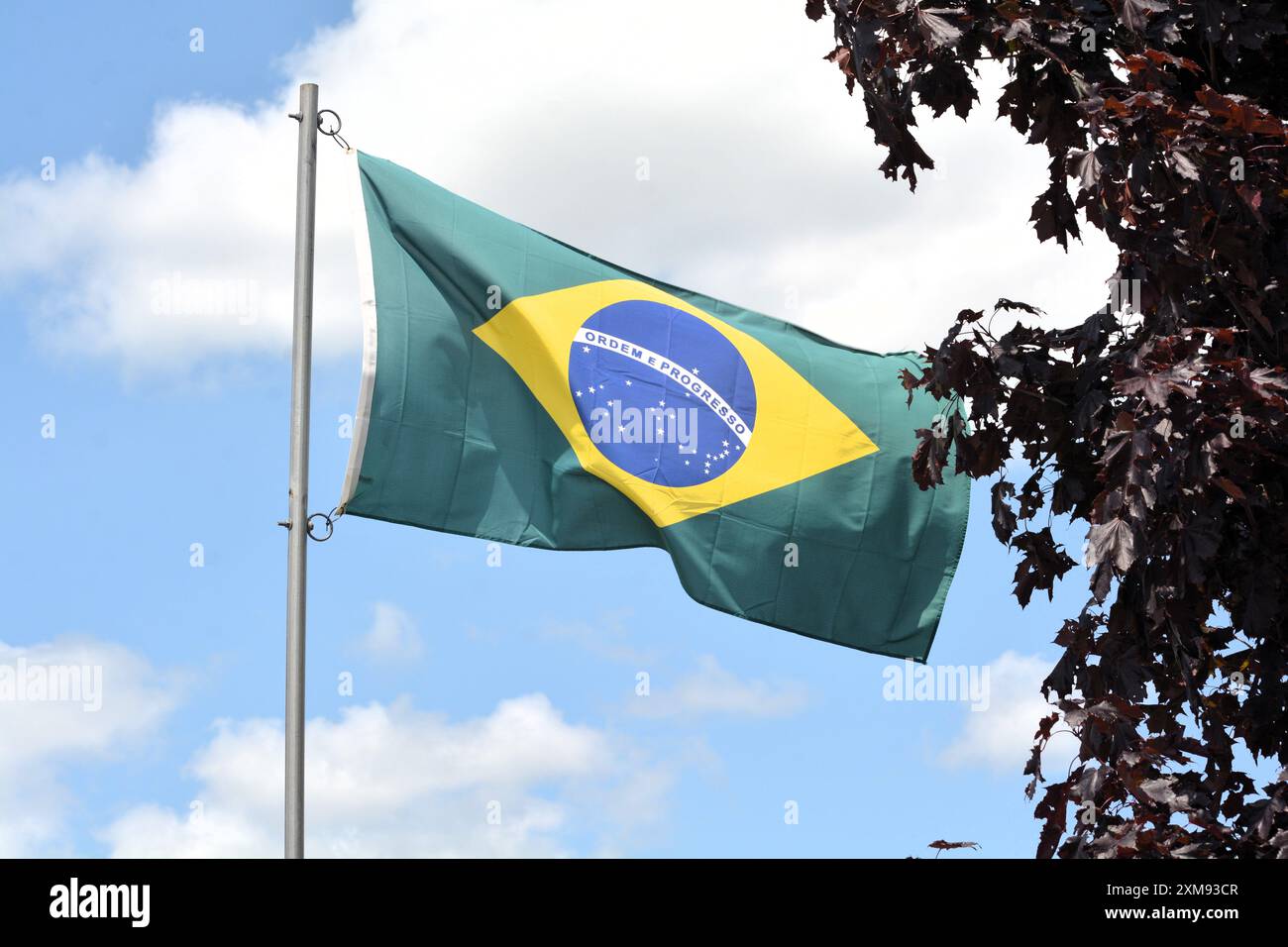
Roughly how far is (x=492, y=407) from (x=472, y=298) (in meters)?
0.68

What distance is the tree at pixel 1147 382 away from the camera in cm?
551

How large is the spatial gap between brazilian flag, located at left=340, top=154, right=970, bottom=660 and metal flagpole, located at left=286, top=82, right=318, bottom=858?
2.06 ft

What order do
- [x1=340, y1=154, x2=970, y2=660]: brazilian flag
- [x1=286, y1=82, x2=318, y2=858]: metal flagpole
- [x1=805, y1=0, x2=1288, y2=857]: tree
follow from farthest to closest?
[x1=340, y1=154, x2=970, y2=660]: brazilian flag < [x1=286, y1=82, x2=318, y2=858]: metal flagpole < [x1=805, y1=0, x2=1288, y2=857]: tree

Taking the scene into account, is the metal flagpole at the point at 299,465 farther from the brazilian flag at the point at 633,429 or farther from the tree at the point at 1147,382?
the tree at the point at 1147,382

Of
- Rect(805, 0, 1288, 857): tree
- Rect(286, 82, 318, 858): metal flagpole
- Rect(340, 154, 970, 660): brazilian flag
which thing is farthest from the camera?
Rect(340, 154, 970, 660): brazilian flag

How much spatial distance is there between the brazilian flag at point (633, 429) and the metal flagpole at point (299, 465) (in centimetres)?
63

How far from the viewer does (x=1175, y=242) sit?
5695 mm

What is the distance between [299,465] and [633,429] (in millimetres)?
2535

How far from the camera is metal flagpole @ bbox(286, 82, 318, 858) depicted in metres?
7.08

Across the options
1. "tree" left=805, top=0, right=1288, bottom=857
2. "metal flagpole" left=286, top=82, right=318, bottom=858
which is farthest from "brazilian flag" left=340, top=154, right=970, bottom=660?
"tree" left=805, top=0, right=1288, bottom=857

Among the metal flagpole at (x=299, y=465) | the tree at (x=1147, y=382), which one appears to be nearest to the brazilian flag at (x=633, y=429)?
the metal flagpole at (x=299, y=465)

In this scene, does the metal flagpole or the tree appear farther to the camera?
the metal flagpole

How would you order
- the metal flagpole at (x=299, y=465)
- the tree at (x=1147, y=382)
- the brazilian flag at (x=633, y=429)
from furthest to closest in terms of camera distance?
the brazilian flag at (x=633, y=429) → the metal flagpole at (x=299, y=465) → the tree at (x=1147, y=382)

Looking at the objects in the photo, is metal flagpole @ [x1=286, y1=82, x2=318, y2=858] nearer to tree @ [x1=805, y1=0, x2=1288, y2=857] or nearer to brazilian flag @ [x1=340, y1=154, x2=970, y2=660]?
brazilian flag @ [x1=340, y1=154, x2=970, y2=660]
